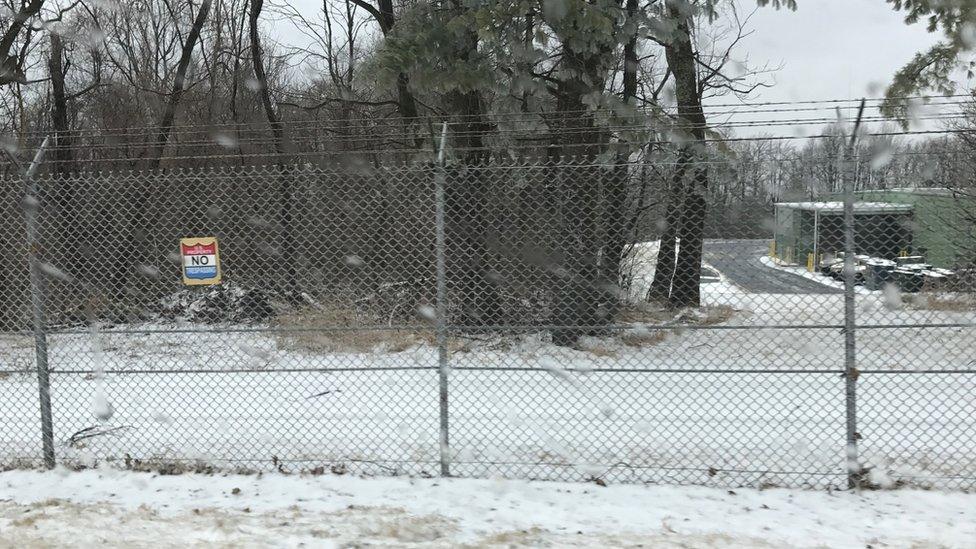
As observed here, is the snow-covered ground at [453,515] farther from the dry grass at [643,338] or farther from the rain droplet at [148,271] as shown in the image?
the rain droplet at [148,271]

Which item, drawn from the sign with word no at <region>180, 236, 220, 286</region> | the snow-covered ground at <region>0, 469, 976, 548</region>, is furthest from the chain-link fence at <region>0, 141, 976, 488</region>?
the sign with word no at <region>180, 236, 220, 286</region>

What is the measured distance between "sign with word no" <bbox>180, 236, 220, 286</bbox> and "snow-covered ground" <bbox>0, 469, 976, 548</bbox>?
1387mm

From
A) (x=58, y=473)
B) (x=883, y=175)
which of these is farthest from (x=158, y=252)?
(x=883, y=175)

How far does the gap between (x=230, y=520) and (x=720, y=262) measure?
135 inches

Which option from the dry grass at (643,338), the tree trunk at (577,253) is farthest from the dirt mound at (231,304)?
the dry grass at (643,338)

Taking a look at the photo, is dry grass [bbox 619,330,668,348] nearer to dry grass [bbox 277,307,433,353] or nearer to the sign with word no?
dry grass [bbox 277,307,433,353]

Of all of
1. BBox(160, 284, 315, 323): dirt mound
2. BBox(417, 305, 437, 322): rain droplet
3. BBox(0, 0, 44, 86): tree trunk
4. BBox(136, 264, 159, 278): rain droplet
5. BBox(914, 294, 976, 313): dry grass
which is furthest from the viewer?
BBox(0, 0, 44, 86): tree trunk

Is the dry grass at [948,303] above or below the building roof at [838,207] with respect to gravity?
below

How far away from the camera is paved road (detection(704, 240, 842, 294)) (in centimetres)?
436

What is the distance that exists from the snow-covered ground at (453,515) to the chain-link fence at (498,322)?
10.2 inches

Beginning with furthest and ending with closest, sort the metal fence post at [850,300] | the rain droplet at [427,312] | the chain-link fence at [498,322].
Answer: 1. the rain droplet at [427,312]
2. the chain-link fence at [498,322]
3. the metal fence post at [850,300]

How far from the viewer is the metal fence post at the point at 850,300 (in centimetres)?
409

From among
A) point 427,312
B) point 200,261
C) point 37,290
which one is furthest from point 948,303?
point 37,290

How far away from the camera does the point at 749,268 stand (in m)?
4.36
